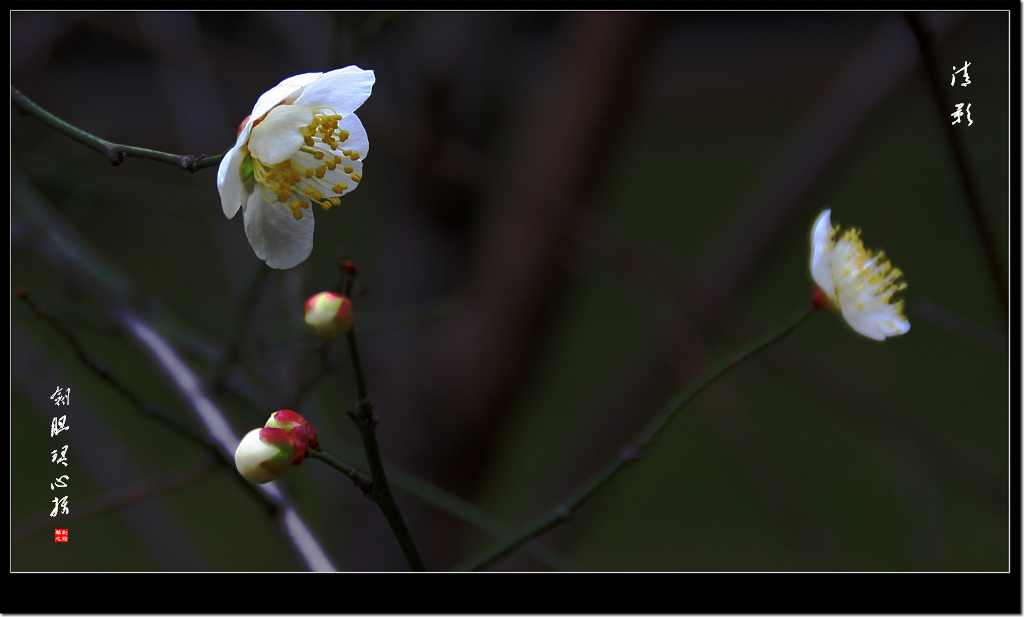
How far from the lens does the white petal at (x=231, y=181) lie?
0.41 meters

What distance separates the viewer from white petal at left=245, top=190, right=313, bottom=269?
47cm

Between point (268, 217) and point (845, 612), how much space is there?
1.73 feet

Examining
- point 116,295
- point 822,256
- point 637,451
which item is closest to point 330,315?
point 637,451

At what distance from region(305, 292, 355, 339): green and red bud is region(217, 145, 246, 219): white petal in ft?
0.23

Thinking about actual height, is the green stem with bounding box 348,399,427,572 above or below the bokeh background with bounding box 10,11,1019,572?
below

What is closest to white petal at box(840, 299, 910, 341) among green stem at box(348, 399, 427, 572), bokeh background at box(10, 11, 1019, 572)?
bokeh background at box(10, 11, 1019, 572)

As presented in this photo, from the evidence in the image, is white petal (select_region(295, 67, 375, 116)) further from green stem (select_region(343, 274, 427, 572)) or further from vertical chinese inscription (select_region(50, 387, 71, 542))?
vertical chinese inscription (select_region(50, 387, 71, 542))

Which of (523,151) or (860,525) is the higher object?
(523,151)

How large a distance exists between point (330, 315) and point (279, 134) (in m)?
0.13

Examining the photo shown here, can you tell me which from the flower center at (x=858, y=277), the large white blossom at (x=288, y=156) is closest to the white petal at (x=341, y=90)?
the large white blossom at (x=288, y=156)

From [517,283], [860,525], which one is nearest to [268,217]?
[517,283]

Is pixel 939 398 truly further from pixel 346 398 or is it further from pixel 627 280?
pixel 346 398

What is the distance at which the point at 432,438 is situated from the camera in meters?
1.25

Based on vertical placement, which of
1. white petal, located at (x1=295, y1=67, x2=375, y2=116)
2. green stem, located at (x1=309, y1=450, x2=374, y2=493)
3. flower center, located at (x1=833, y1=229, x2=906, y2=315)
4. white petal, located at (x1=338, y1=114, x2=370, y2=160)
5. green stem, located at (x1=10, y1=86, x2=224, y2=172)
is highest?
white petal, located at (x1=338, y1=114, x2=370, y2=160)
